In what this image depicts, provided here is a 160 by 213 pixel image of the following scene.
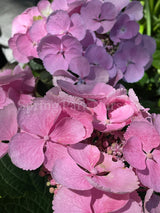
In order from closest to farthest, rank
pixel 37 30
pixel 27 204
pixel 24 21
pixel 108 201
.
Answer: pixel 108 201 → pixel 27 204 → pixel 37 30 → pixel 24 21

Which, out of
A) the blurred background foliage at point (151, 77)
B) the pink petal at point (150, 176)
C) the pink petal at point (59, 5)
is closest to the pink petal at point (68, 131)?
the pink petal at point (150, 176)

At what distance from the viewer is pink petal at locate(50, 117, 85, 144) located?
1.39 ft

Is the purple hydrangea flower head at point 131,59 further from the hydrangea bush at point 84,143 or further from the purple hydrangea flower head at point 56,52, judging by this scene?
the hydrangea bush at point 84,143

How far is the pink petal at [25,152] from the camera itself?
0.41m

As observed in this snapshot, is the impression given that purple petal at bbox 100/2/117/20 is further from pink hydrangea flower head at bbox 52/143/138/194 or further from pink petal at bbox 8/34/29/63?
pink hydrangea flower head at bbox 52/143/138/194

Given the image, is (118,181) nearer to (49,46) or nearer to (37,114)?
(37,114)

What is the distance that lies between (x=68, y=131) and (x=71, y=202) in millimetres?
111

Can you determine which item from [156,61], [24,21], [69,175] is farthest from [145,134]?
[156,61]

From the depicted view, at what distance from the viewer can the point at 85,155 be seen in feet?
1.40

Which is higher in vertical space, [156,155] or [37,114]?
[37,114]

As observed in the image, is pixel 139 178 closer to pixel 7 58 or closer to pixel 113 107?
pixel 113 107

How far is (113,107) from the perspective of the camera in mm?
506

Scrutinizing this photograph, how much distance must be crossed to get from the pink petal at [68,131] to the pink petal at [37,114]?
0.02m

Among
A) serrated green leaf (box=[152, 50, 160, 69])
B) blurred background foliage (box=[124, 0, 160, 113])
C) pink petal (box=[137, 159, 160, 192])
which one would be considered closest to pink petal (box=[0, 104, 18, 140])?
pink petal (box=[137, 159, 160, 192])
